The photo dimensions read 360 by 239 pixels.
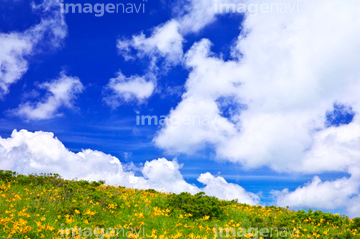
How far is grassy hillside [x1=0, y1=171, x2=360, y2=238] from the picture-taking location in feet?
27.4

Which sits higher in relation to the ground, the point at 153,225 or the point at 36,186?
the point at 36,186

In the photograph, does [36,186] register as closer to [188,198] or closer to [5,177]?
[5,177]

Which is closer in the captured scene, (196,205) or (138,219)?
Answer: (138,219)

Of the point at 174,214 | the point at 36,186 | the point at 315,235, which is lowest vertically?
the point at 315,235

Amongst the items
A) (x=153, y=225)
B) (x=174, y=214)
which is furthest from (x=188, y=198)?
(x=153, y=225)

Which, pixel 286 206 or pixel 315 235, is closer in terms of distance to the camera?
pixel 315 235

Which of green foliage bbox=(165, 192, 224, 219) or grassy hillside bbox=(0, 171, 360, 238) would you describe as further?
green foliage bbox=(165, 192, 224, 219)

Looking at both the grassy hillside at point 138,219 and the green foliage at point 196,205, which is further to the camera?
the green foliage at point 196,205

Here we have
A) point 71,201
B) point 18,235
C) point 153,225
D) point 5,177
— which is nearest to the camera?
point 18,235

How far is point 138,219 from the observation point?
9.73 metres

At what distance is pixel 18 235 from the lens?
25.9 ft

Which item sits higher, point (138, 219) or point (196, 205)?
point (196, 205)

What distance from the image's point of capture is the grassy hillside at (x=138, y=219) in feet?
27.4

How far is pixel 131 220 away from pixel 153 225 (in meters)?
0.88
